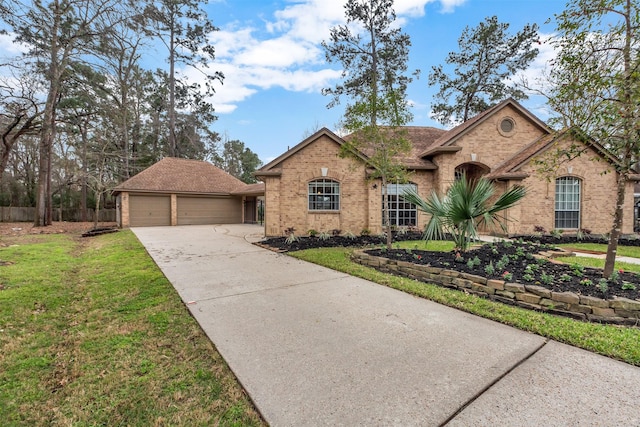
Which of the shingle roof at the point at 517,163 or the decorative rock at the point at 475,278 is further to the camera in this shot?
the shingle roof at the point at 517,163

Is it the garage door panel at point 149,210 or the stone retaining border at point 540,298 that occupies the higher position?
the garage door panel at point 149,210

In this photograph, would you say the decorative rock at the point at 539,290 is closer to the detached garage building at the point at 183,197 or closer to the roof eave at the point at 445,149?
the roof eave at the point at 445,149

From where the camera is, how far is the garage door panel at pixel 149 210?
758 inches

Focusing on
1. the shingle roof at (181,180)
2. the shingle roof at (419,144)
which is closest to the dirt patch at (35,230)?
the shingle roof at (181,180)

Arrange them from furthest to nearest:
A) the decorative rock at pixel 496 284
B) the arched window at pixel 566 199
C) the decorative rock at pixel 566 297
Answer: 1. the arched window at pixel 566 199
2. the decorative rock at pixel 496 284
3. the decorative rock at pixel 566 297

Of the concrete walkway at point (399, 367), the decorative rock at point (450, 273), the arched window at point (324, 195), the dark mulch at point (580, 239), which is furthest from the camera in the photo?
the arched window at point (324, 195)

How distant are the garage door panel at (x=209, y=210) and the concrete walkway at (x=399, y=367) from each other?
717 inches

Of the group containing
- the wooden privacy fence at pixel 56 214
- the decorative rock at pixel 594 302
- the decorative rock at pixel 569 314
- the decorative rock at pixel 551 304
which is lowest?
the decorative rock at pixel 569 314

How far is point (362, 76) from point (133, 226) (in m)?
18.8

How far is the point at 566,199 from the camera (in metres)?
12.7

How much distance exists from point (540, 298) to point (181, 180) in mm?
22488

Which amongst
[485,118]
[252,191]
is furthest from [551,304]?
[252,191]

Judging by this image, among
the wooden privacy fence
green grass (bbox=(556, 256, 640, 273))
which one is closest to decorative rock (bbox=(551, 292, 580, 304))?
green grass (bbox=(556, 256, 640, 273))

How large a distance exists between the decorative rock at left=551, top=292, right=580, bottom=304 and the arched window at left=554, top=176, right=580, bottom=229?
11.0m
